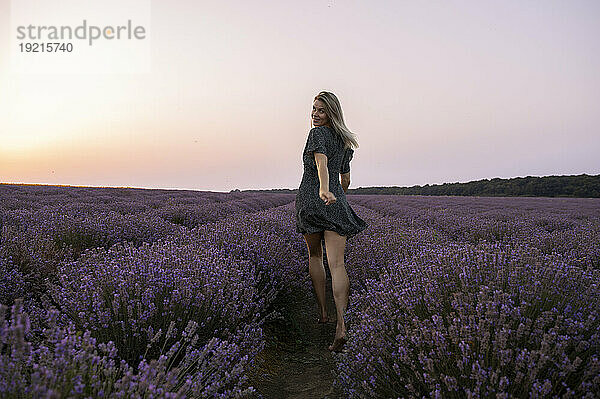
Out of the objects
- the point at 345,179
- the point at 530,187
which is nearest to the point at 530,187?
the point at 530,187

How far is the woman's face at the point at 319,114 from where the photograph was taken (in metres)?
2.75

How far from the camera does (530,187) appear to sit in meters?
35.6

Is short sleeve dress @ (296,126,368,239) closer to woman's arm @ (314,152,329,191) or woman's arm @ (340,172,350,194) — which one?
woman's arm @ (314,152,329,191)

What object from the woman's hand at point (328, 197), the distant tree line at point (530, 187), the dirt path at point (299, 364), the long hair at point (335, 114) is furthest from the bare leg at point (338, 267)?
the distant tree line at point (530, 187)

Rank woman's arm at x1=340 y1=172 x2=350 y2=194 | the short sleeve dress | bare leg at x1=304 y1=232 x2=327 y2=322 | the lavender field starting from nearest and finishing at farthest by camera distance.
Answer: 1. the lavender field
2. the short sleeve dress
3. bare leg at x1=304 y1=232 x2=327 y2=322
4. woman's arm at x1=340 y1=172 x2=350 y2=194

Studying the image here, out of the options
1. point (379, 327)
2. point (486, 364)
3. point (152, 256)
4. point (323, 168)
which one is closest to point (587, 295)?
point (486, 364)

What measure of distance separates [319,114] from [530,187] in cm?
3857

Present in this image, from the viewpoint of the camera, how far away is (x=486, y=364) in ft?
4.54

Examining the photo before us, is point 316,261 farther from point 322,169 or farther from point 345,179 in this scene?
point 322,169

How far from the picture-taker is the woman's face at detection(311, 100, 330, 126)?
2.75 m

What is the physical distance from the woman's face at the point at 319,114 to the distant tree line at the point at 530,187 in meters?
34.6

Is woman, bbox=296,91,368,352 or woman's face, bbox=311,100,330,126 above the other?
woman's face, bbox=311,100,330,126

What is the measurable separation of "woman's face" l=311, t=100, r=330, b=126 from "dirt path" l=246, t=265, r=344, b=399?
1583 millimetres

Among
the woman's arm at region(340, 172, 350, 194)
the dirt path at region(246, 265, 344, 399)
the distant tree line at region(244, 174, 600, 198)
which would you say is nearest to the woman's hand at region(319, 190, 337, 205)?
the woman's arm at region(340, 172, 350, 194)
